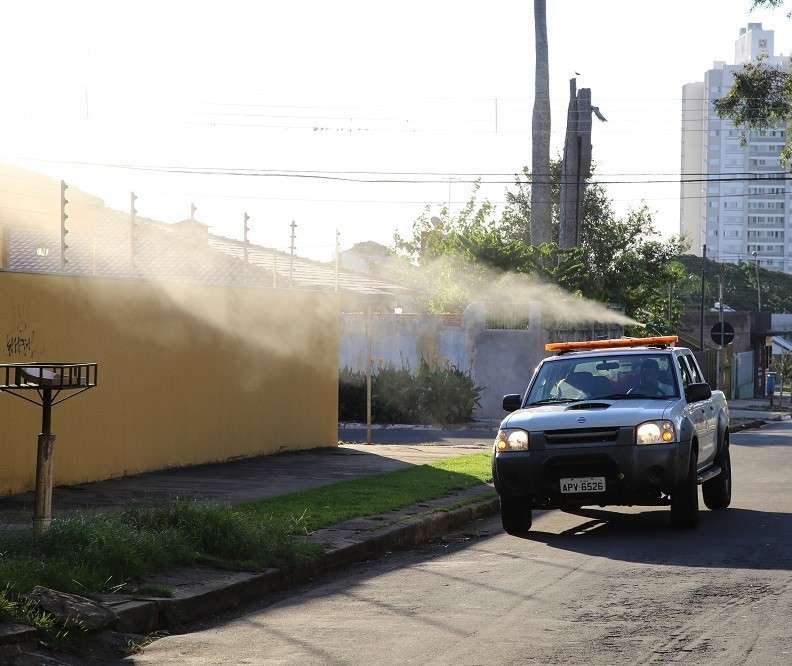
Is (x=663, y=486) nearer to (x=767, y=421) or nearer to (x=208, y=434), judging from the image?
(x=208, y=434)

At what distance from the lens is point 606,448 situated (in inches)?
433

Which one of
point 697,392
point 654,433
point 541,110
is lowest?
point 654,433

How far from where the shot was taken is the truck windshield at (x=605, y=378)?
485 inches

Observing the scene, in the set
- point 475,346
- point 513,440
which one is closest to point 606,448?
point 513,440

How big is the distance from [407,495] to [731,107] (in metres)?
23.4

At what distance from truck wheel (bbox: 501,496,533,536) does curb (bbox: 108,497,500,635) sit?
2.22 feet

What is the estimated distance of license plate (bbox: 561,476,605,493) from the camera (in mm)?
11000

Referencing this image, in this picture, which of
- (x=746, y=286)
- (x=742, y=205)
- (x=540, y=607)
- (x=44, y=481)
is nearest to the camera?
(x=540, y=607)

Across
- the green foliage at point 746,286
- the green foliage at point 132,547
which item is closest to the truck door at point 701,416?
the green foliage at point 132,547

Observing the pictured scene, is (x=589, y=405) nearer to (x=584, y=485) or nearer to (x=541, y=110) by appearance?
(x=584, y=485)

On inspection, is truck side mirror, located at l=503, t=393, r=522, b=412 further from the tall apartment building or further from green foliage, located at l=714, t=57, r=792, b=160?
the tall apartment building

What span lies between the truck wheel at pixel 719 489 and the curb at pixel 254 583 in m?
2.90

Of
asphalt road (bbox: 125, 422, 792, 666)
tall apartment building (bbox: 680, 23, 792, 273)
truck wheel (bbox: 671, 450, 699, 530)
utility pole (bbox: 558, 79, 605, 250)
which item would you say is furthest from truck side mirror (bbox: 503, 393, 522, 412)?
tall apartment building (bbox: 680, 23, 792, 273)

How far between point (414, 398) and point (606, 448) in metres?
15.8
